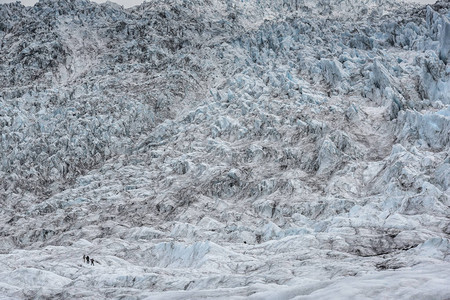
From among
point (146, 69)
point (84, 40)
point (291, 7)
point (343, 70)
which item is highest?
point (291, 7)

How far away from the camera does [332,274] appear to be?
712 inches

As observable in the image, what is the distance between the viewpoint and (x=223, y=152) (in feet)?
174

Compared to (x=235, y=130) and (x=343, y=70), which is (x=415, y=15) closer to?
(x=343, y=70)

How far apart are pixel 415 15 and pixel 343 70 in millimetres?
24102

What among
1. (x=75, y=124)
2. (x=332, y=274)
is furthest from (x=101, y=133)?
(x=332, y=274)

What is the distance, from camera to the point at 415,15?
76.4 metres

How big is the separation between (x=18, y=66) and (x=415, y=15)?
7649 cm

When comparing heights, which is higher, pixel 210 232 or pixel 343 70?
pixel 343 70

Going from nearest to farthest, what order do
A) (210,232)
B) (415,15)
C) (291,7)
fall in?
(210,232) → (415,15) → (291,7)

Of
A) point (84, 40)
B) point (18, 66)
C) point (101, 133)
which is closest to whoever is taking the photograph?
point (101, 133)

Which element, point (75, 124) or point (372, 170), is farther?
point (75, 124)

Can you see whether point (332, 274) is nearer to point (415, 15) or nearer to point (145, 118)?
point (145, 118)

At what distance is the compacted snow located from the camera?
71.4 ft

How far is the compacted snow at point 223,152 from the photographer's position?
21.8 metres
